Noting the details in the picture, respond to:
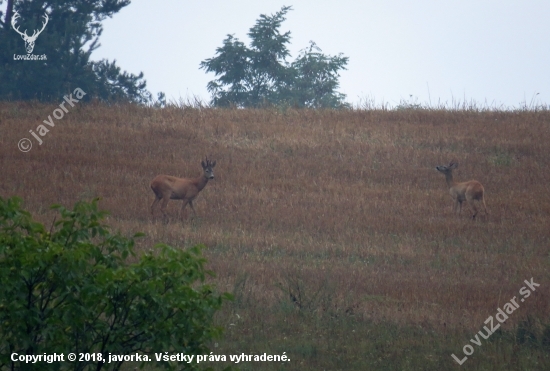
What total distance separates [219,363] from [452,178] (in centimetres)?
1281

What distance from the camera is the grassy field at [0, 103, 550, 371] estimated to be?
8641mm

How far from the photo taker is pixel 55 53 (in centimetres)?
3794

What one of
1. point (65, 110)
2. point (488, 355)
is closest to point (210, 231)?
point (488, 355)

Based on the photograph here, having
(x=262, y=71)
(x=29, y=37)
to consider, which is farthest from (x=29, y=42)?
(x=262, y=71)

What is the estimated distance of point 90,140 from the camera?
22250 mm

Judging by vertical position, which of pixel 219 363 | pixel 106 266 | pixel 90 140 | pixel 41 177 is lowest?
pixel 219 363

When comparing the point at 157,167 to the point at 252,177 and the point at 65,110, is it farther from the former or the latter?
the point at 65,110

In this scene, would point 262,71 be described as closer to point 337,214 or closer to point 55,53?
point 55,53

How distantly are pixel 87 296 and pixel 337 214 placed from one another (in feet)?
39.2

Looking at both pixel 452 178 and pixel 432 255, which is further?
pixel 452 178

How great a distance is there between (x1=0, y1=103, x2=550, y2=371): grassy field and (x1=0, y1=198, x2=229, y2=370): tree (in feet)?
8.46

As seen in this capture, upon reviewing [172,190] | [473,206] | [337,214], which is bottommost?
[337,214]

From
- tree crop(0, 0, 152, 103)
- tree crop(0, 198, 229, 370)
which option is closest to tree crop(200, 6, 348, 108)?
tree crop(0, 0, 152, 103)

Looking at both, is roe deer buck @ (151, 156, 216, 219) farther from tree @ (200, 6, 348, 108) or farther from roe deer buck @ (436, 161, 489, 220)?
tree @ (200, 6, 348, 108)
